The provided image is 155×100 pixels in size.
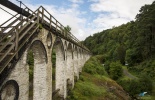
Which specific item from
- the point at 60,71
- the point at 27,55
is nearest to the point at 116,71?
the point at 60,71

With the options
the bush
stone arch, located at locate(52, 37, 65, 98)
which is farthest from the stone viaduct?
the bush

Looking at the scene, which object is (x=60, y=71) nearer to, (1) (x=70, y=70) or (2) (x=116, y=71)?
(1) (x=70, y=70)

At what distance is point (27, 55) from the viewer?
509 inches

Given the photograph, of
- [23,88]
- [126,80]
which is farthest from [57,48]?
[126,80]

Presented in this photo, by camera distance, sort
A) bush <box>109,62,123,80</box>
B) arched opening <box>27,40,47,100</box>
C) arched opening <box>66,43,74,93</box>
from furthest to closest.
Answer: bush <box>109,62,123,80</box> → arched opening <box>66,43,74,93</box> → arched opening <box>27,40,47,100</box>

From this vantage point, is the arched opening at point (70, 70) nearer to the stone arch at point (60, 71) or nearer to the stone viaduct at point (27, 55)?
the stone viaduct at point (27, 55)

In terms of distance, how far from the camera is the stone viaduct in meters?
8.95

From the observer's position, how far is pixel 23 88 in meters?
10.8

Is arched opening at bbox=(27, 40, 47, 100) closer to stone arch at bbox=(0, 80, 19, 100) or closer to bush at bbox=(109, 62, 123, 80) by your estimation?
stone arch at bbox=(0, 80, 19, 100)

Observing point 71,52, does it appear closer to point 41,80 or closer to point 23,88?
point 41,80

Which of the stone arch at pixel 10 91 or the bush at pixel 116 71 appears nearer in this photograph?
the stone arch at pixel 10 91

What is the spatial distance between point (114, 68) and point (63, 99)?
1242 inches

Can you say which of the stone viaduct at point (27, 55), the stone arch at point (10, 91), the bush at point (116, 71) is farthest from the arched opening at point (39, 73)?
the bush at point (116, 71)

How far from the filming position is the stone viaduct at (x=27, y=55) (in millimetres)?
8953
